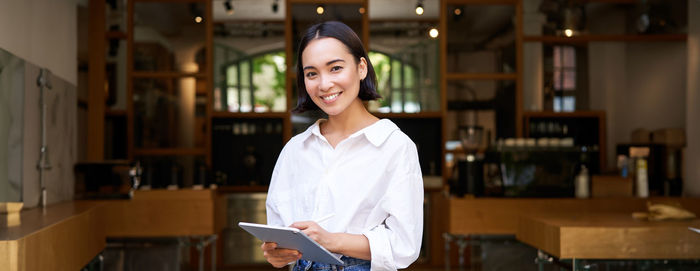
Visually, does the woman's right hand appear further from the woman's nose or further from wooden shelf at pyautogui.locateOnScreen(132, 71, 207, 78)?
wooden shelf at pyautogui.locateOnScreen(132, 71, 207, 78)

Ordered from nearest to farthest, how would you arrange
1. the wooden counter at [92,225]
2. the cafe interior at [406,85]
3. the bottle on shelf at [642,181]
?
the wooden counter at [92,225] → the bottle on shelf at [642,181] → the cafe interior at [406,85]

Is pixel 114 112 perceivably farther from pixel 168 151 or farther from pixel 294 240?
pixel 294 240

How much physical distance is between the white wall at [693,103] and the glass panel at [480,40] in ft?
5.14

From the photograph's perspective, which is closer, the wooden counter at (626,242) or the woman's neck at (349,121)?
the woman's neck at (349,121)

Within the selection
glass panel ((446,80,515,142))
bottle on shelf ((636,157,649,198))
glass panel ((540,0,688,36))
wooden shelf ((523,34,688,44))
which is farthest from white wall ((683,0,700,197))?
glass panel ((446,80,515,142))

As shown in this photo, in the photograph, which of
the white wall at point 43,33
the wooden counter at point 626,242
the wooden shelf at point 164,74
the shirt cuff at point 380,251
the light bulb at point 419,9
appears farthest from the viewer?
the light bulb at point 419,9

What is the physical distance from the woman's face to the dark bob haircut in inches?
0.5

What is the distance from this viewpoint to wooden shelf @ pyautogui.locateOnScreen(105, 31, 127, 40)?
6129 millimetres

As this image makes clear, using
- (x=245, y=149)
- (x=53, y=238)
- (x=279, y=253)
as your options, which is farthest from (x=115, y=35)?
(x=279, y=253)

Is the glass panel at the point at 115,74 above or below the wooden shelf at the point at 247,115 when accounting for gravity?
above

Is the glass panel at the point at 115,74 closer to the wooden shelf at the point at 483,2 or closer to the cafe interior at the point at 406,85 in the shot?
the cafe interior at the point at 406,85

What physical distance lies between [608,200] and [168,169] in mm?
3122

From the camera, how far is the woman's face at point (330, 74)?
1.43m

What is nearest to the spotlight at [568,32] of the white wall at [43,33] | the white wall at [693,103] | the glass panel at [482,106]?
the glass panel at [482,106]
